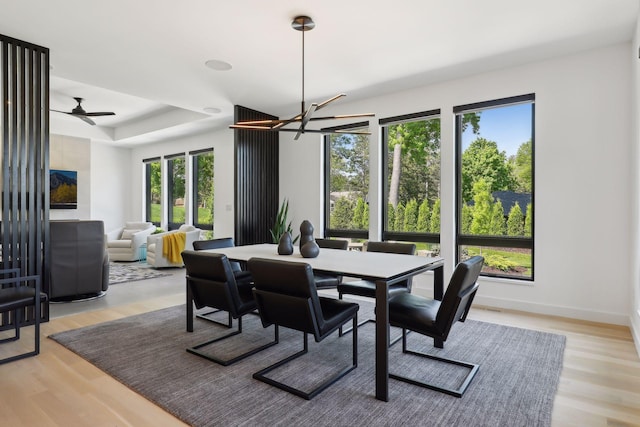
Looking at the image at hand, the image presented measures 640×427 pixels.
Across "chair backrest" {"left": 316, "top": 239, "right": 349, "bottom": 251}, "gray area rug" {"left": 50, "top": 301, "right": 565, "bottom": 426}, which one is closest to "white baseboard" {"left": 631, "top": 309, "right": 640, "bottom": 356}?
"gray area rug" {"left": 50, "top": 301, "right": 565, "bottom": 426}

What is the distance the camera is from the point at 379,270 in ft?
7.77

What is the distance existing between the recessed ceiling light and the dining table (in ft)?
6.64

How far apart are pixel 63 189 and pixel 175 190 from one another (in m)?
2.24

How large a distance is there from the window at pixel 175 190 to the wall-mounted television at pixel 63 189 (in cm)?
190

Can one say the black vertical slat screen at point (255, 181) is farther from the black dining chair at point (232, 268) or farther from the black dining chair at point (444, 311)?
the black dining chair at point (444, 311)

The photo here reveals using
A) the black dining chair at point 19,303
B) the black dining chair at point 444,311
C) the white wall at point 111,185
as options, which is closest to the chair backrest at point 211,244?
the black dining chair at point 19,303

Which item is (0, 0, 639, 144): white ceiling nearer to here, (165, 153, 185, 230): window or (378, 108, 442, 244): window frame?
(378, 108, 442, 244): window frame

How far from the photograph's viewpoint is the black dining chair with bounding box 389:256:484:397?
2092mm

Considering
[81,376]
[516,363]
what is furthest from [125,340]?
[516,363]

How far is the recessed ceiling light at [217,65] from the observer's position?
3.94 m

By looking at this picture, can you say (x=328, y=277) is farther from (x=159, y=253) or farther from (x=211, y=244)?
(x=159, y=253)

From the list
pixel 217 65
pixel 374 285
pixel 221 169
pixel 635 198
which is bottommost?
pixel 374 285

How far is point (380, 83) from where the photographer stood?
15.0ft

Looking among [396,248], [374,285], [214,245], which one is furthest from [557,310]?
[214,245]
